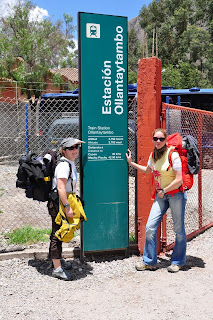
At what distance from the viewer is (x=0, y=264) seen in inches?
184

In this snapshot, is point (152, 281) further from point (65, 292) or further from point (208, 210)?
point (208, 210)

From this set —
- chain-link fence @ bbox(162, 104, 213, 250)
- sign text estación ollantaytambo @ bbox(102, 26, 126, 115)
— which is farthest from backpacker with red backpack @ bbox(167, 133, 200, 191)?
sign text estación ollantaytambo @ bbox(102, 26, 126, 115)

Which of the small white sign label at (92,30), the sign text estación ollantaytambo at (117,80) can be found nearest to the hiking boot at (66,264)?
the sign text estación ollantaytambo at (117,80)

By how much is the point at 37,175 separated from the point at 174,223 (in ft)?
5.67

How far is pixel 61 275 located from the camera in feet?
14.0

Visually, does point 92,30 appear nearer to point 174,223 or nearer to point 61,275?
point 174,223

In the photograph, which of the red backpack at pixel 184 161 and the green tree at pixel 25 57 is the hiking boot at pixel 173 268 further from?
the green tree at pixel 25 57

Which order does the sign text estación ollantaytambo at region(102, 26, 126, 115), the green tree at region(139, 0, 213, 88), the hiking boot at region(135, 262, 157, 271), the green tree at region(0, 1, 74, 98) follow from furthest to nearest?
the green tree at region(139, 0, 213, 88), the green tree at region(0, 1, 74, 98), the sign text estación ollantaytambo at region(102, 26, 126, 115), the hiking boot at region(135, 262, 157, 271)

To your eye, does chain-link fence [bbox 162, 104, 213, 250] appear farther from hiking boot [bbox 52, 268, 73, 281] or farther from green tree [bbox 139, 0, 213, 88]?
green tree [bbox 139, 0, 213, 88]

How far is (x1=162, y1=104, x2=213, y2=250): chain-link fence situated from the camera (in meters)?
5.76

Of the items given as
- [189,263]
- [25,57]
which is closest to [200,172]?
[189,263]

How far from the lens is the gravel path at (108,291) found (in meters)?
3.49

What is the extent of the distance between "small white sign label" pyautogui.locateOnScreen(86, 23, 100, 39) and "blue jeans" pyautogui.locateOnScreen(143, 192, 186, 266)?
6.96ft

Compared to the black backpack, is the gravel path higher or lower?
lower
